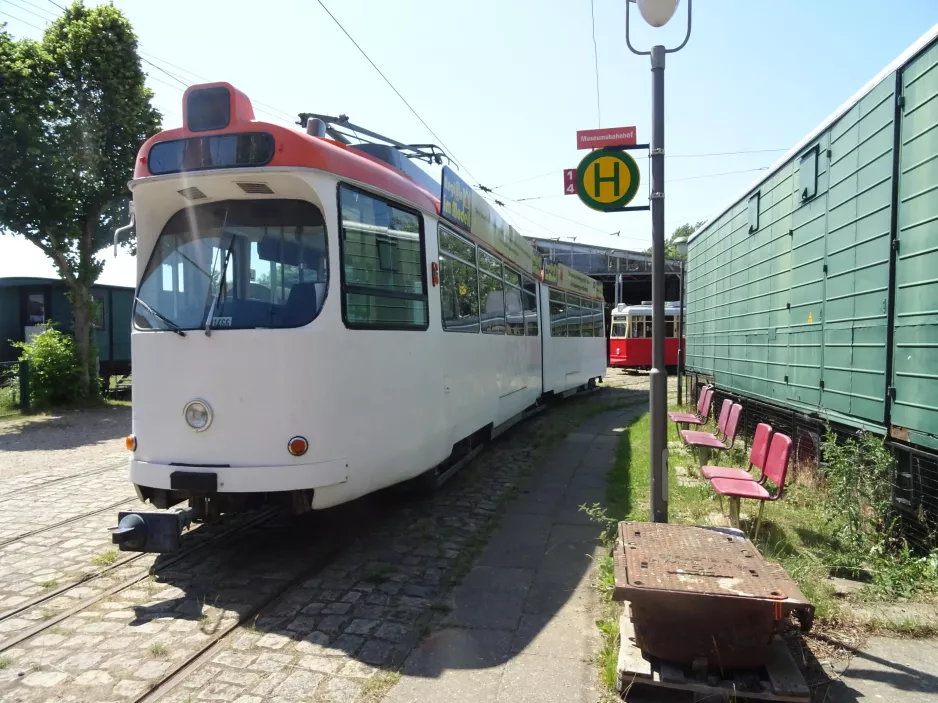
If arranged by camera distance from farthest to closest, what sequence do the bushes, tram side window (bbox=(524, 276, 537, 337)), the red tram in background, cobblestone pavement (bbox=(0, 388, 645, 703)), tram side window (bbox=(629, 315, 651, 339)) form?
tram side window (bbox=(629, 315, 651, 339)), the red tram in background, the bushes, tram side window (bbox=(524, 276, 537, 337)), cobblestone pavement (bbox=(0, 388, 645, 703))

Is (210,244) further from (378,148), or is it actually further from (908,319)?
(908,319)

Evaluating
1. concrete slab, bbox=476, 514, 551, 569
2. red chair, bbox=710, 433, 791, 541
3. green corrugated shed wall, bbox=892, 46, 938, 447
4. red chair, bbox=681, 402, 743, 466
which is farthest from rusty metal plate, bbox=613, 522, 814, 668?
red chair, bbox=681, 402, 743, 466

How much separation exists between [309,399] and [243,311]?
2.63 ft

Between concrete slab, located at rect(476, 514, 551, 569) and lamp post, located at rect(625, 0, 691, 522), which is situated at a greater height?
lamp post, located at rect(625, 0, 691, 522)

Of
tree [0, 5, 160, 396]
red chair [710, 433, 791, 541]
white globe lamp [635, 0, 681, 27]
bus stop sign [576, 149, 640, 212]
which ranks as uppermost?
tree [0, 5, 160, 396]

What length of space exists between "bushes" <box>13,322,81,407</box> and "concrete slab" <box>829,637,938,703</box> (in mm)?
16110

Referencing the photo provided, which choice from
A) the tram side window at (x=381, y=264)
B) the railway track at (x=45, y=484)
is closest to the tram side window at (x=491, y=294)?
the tram side window at (x=381, y=264)

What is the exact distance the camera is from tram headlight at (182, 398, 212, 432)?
14.9ft

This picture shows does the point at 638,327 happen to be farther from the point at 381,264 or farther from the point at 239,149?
the point at 239,149

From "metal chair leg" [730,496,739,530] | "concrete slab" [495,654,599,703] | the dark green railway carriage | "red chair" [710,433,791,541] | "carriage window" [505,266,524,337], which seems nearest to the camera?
"concrete slab" [495,654,599,703]

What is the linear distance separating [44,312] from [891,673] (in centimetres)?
2104

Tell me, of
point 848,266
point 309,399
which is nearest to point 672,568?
point 309,399

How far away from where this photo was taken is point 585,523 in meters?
6.12

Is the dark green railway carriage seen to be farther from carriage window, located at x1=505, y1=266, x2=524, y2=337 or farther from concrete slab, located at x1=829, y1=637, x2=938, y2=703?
concrete slab, located at x1=829, y1=637, x2=938, y2=703
